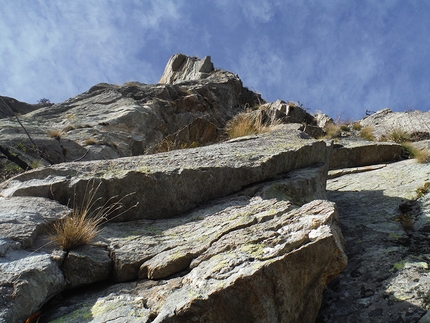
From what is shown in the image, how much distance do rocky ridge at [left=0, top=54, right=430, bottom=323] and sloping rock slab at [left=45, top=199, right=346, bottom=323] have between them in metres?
0.01

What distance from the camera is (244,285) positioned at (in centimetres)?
343

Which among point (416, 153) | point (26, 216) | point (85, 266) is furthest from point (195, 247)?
Result: point (416, 153)

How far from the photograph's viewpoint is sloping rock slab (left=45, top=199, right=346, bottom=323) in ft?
11.2

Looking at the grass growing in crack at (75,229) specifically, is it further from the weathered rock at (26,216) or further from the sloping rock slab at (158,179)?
the sloping rock slab at (158,179)

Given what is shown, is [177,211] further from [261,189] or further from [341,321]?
[341,321]

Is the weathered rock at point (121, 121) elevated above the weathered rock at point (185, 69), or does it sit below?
below

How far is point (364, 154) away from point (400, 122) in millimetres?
8319

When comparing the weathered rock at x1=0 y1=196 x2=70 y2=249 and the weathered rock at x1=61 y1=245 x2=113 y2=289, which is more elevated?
the weathered rock at x1=0 y1=196 x2=70 y2=249

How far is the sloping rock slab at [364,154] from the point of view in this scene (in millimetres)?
10977

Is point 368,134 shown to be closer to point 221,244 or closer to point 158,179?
point 158,179

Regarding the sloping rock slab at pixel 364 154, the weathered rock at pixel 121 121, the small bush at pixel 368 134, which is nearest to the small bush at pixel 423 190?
the sloping rock slab at pixel 364 154

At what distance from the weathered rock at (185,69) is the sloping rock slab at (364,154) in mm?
15362

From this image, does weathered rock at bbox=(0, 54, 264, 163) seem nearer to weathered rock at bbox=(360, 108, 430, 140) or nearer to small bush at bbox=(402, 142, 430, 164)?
small bush at bbox=(402, 142, 430, 164)

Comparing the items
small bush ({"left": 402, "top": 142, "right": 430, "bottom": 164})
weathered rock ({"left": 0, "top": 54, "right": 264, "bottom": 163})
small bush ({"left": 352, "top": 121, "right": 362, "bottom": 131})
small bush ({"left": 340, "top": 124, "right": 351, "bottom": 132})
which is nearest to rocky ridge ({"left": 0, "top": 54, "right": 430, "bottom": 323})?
small bush ({"left": 402, "top": 142, "right": 430, "bottom": 164})
